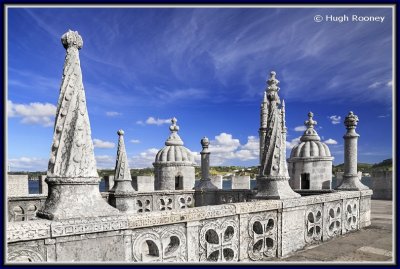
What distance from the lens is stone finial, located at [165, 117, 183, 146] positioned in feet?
61.6

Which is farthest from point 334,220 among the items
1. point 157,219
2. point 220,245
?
point 157,219

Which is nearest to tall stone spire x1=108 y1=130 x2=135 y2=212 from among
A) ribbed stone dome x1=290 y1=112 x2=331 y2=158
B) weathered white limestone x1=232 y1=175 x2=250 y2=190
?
weathered white limestone x1=232 y1=175 x2=250 y2=190

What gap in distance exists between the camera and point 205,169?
17047 millimetres

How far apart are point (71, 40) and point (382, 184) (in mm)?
20714

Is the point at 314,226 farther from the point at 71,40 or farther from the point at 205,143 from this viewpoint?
the point at 205,143

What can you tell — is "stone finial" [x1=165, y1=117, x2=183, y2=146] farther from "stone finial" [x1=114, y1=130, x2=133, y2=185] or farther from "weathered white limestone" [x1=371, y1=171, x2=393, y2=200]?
"weathered white limestone" [x1=371, y1=171, x2=393, y2=200]

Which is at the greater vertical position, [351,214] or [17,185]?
[17,185]

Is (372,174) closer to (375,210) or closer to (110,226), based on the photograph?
(375,210)

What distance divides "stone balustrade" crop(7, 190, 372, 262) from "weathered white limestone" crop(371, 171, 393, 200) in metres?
12.6

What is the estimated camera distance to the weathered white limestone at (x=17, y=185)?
14547mm

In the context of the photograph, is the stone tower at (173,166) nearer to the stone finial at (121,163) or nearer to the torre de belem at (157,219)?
the stone finial at (121,163)

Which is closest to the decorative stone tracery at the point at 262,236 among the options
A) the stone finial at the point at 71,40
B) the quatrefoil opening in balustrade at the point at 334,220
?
the quatrefoil opening in balustrade at the point at 334,220

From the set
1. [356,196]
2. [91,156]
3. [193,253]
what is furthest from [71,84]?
[356,196]

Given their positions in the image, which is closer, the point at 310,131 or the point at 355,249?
the point at 355,249
